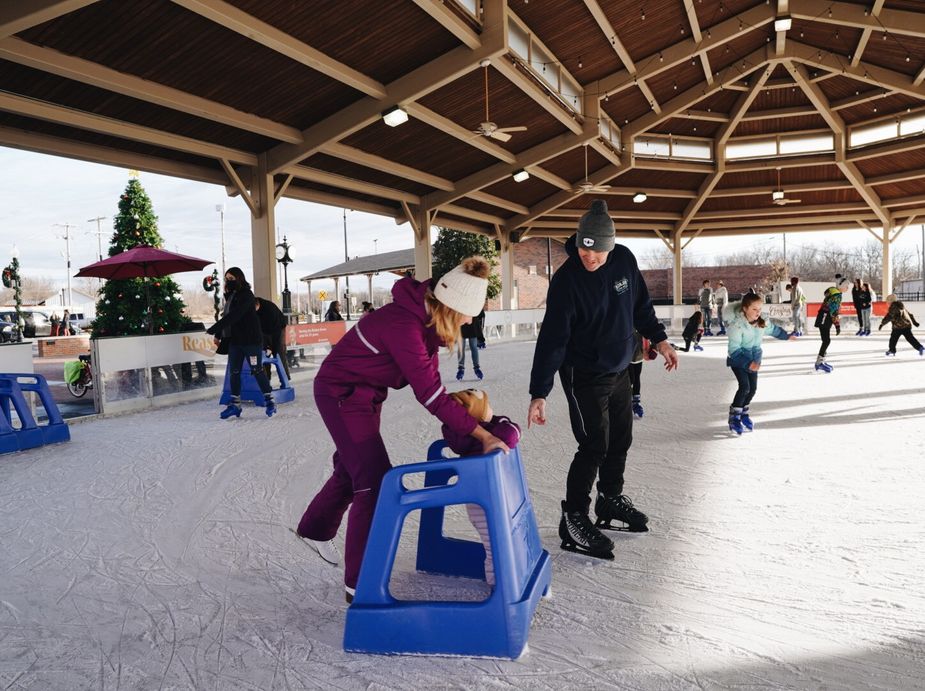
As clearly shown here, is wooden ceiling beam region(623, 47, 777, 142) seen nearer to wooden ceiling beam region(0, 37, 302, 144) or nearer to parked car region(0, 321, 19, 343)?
wooden ceiling beam region(0, 37, 302, 144)

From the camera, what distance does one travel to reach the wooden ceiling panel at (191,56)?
5.84 meters

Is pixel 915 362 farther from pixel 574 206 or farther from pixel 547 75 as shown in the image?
pixel 574 206

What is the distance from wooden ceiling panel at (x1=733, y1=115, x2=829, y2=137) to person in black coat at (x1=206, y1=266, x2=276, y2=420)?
13.6 meters

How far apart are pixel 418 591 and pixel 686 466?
2249 mm

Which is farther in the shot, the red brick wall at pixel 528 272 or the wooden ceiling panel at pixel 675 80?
the red brick wall at pixel 528 272

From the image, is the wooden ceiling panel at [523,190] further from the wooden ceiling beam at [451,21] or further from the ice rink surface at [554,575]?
the ice rink surface at [554,575]

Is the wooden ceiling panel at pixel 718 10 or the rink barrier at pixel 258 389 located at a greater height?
the wooden ceiling panel at pixel 718 10

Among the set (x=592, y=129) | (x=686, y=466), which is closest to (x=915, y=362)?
(x=592, y=129)

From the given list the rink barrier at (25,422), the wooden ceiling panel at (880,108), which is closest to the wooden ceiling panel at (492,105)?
the rink barrier at (25,422)

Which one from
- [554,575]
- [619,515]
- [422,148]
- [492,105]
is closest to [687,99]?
[492,105]

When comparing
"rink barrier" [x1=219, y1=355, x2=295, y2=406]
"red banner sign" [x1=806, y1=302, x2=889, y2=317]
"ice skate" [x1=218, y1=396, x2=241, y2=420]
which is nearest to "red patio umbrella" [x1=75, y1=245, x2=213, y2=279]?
"rink barrier" [x1=219, y1=355, x2=295, y2=406]

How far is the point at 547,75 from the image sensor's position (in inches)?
413

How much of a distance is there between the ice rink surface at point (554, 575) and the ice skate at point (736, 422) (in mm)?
89

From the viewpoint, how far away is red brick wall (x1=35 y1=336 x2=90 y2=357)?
1506cm
